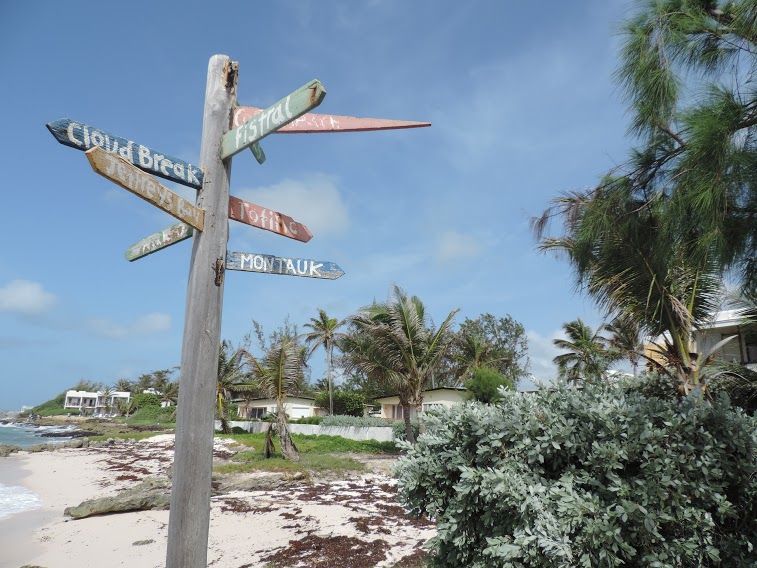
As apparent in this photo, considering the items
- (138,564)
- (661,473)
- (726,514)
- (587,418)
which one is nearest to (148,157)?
(587,418)

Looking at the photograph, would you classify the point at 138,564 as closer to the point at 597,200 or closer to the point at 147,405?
the point at 597,200

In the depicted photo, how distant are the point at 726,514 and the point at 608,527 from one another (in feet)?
2.86

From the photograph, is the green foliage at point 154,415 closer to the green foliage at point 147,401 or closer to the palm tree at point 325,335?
the green foliage at point 147,401

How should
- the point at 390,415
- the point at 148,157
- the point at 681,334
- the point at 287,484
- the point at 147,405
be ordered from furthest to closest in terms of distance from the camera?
the point at 147,405 < the point at 390,415 < the point at 287,484 < the point at 681,334 < the point at 148,157

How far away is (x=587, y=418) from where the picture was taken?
12.0 feet

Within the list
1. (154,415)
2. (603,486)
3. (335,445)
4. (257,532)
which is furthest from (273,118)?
(154,415)

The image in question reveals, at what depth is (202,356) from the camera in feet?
10.4

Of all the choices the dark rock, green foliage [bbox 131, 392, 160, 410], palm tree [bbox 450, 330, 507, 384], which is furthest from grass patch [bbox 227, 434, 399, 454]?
green foliage [bbox 131, 392, 160, 410]

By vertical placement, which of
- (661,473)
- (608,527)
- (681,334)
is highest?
(681,334)

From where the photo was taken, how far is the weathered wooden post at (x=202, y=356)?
9.89ft

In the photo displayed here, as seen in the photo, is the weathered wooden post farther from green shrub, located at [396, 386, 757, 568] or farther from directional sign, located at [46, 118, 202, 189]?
green shrub, located at [396, 386, 757, 568]

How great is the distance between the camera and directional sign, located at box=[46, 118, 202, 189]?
2.66m

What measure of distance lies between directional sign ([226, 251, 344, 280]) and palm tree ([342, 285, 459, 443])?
17387 millimetres

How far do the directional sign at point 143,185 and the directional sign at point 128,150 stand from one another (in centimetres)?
18
